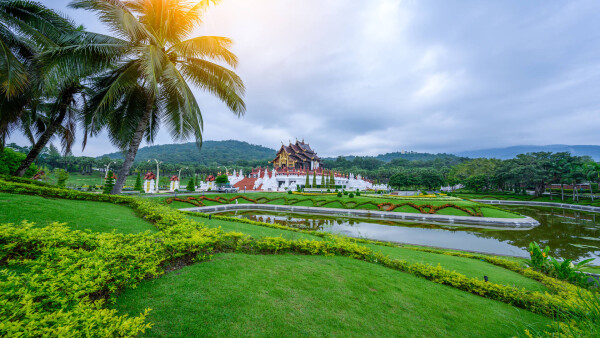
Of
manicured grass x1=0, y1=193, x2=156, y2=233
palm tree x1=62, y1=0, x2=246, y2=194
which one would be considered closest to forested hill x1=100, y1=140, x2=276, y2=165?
palm tree x1=62, y1=0, x2=246, y2=194

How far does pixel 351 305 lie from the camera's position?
331 cm

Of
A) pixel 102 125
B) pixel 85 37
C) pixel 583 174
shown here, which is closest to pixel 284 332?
pixel 85 37

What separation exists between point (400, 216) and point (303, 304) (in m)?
17.7

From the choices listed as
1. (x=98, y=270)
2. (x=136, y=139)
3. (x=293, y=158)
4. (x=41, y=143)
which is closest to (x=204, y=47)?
(x=136, y=139)

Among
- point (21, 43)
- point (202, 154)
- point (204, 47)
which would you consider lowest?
point (21, 43)

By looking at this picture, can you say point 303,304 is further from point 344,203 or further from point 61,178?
point 61,178

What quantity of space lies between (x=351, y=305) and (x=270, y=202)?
21.5 meters

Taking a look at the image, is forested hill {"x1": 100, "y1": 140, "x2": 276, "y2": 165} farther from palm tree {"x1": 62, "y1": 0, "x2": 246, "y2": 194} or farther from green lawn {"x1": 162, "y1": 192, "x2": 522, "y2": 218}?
palm tree {"x1": 62, "y1": 0, "x2": 246, "y2": 194}

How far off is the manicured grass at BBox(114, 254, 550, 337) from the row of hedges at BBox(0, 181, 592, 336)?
31cm

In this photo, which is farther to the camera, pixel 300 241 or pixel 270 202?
pixel 270 202

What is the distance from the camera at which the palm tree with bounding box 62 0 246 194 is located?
7.63m

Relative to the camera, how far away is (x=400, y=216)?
1880 centimetres

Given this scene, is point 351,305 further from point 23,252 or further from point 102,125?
point 102,125

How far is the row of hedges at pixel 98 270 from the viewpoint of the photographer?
1.80 m
